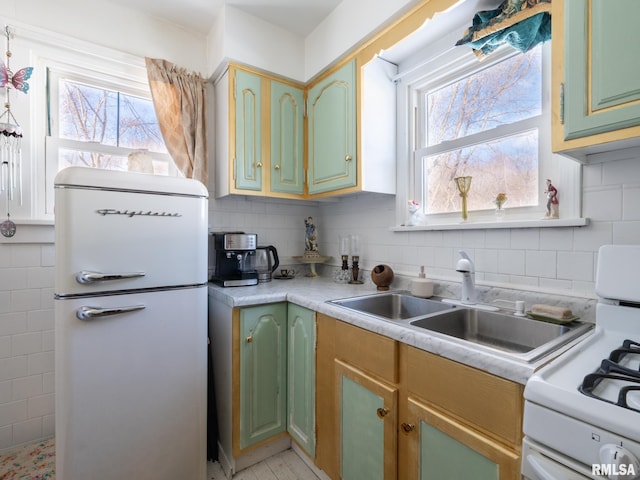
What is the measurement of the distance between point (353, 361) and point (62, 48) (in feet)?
7.76

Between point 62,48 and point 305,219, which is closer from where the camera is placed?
point 62,48

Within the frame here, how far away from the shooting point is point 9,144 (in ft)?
5.42

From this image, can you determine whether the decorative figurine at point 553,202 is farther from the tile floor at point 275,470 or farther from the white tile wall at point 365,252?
the tile floor at point 275,470

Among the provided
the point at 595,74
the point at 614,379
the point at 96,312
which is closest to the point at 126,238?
the point at 96,312

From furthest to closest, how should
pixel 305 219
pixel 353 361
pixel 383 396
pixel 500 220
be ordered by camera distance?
1. pixel 305 219
2. pixel 500 220
3. pixel 353 361
4. pixel 383 396

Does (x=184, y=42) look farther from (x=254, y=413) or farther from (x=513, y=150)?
(x=254, y=413)

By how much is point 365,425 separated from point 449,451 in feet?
1.26

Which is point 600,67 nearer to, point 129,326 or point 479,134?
point 479,134

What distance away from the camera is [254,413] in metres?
1.68

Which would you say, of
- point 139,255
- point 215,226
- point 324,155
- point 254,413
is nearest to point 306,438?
point 254,413

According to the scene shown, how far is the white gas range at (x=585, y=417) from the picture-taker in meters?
0.55

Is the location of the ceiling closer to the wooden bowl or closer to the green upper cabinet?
the green upper cabinet

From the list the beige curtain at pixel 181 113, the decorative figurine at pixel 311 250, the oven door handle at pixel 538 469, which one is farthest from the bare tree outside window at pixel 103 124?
the oven door handle at pixel 538 469

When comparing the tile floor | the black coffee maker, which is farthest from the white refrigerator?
the black coffee maker
